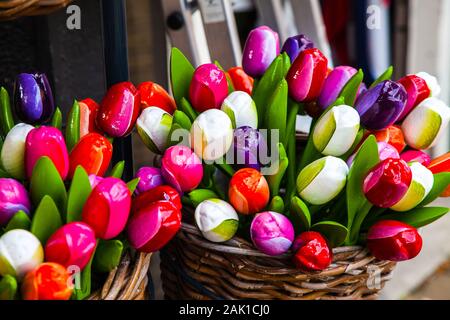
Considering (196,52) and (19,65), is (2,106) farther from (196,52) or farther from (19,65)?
(196,52)

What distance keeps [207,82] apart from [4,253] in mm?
289

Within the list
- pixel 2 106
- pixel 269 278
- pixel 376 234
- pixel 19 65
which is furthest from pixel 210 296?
pixel 19 65

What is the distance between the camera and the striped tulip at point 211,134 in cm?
60

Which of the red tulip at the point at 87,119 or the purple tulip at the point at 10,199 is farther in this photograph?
the red tulip at the point at 87,119

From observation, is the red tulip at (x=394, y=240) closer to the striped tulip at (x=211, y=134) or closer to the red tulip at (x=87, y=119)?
the striped tulip at (x=211, y=134)

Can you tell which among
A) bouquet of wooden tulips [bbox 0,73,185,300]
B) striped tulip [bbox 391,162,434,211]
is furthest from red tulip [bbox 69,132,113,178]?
striped tulip [bbox 391,162,434,211]

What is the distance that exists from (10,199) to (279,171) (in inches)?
11.2

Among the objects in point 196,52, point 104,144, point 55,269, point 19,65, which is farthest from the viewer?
point 196,52

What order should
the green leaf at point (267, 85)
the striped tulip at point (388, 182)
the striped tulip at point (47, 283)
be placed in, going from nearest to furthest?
1. the striped tulip at point (47, 283)
2. the striped tulip at point (388, 182)
3. the green leaf at point (267, 85)

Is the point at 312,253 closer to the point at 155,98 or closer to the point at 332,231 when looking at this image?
the point at 332,231

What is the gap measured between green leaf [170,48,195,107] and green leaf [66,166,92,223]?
7.9 inches

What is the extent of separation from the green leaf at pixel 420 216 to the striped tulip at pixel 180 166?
0.75 feet

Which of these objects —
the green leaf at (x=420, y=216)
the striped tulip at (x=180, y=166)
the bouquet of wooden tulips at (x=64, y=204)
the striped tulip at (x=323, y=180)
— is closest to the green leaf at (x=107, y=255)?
the bouquet of wooden tulips at (x=64, y=204)

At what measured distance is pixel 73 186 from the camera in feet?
1.69
